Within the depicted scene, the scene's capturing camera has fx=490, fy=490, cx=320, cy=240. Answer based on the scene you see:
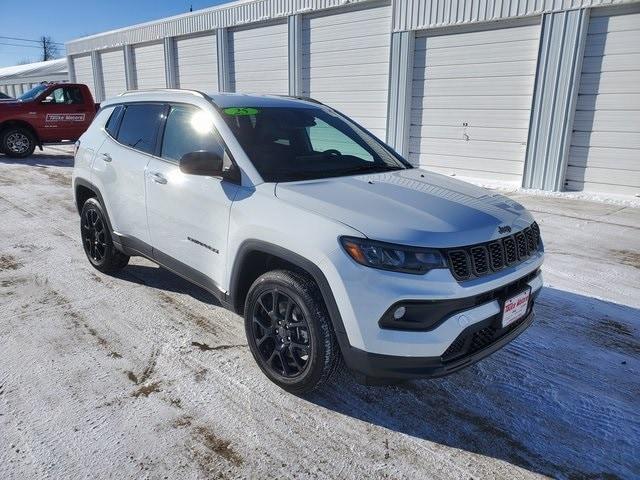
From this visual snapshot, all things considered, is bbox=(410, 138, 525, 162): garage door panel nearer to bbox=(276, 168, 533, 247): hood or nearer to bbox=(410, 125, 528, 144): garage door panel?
bbox=(410, 125, 528, 144): garage door panel

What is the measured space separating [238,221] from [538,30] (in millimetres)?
8923

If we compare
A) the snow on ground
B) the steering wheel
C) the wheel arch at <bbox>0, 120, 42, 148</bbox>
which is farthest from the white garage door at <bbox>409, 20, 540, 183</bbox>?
the wheel arch at <bbox>0, 120, 42, 148</bbox>

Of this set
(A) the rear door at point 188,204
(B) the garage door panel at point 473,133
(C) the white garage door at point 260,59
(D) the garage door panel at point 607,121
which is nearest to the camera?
(A) the rear door at point 188,204

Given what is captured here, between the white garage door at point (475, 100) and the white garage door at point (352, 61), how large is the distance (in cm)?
99

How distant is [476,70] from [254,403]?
31.4 ft

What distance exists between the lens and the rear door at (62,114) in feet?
44.2

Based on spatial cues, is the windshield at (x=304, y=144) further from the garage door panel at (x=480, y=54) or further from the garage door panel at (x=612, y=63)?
the garage door panel at (x=480, y=54)

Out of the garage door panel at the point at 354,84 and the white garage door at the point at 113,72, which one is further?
the white garage door at the point at 113,72

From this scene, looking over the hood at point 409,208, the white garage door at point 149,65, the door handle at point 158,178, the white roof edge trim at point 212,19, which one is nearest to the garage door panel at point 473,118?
the white roof edge trim at point 212,19

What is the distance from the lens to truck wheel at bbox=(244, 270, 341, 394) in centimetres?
263

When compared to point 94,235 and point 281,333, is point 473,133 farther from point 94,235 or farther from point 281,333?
point 281,333

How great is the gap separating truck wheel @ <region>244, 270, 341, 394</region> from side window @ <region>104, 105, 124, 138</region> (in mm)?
2513

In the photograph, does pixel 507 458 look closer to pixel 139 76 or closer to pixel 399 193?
pixel 399 193

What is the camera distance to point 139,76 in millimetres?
Result: 20641
